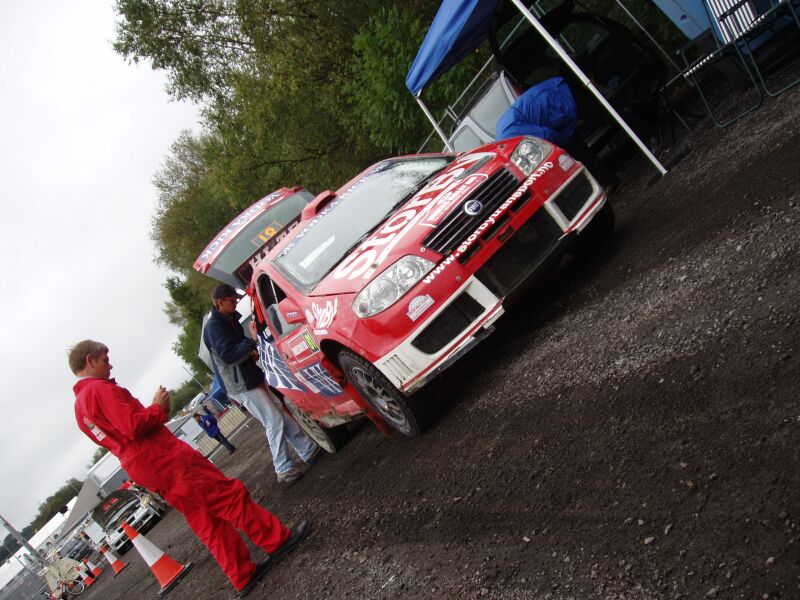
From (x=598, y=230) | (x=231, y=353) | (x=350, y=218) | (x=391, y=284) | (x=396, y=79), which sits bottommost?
(x=598, y=230)

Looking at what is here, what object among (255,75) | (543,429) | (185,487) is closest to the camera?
(543,429)

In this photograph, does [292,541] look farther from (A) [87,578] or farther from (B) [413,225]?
(A) [87,578]

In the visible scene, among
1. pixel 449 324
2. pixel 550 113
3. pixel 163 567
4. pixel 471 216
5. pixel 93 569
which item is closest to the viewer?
pixel 449 324

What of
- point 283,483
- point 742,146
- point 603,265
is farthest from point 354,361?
point 742,146

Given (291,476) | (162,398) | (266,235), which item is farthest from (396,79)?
(162,398)

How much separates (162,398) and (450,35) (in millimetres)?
5408

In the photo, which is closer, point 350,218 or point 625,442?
point 625,442

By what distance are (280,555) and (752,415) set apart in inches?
145

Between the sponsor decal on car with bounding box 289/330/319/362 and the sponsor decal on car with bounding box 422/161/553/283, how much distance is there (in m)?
1.29

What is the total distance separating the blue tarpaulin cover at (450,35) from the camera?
7.79 meters

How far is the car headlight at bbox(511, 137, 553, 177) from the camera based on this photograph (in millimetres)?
5324

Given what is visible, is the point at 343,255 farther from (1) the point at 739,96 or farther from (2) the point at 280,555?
(1) the point at 739,96

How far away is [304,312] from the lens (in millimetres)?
5531

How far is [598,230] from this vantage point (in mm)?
5992
